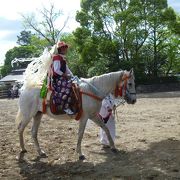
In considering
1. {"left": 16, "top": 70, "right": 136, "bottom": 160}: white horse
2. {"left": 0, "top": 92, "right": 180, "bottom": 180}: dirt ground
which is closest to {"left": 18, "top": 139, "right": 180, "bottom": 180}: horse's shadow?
{"left": 0, "top": 92, "right": 180, "bottom": 180}: dirt ground

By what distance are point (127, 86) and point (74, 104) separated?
112 cm

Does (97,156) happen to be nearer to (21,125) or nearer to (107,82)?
(107,82)

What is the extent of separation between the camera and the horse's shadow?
5977mm

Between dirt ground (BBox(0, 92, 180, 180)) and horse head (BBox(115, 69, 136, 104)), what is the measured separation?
3.62ft

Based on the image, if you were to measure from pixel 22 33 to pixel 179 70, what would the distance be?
240 feet

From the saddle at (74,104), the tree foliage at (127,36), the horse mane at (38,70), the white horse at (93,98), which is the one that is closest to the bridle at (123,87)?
the white horse at (93,98)

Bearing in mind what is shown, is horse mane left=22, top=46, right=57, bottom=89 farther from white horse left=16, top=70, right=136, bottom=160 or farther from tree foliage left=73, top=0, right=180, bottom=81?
tree foliage left=73, top=0, right=180, bottom=81

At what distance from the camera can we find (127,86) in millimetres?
7648

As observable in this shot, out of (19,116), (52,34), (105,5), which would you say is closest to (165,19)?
(105,5)

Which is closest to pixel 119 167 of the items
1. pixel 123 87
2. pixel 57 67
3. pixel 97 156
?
pixel 97 156

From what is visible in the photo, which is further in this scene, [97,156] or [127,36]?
[127,36]

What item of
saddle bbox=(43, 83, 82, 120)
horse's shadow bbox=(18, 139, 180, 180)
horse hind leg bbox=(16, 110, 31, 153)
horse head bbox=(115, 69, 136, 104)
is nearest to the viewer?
horse's shadow bbox=(18, 139, 180, 180)

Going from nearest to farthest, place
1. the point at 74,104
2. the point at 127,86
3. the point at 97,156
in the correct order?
1. the point at 74,104
2. the point at 97,156
3. the point at 127,86

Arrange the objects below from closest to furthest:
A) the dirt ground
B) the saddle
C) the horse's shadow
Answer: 1. the horse's shadow
2. the dirt ground
3. the saddle
